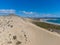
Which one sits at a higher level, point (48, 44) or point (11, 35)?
point (11, 35)

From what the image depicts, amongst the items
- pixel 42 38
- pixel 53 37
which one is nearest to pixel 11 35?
pixel 42 38

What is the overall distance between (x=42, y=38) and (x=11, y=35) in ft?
14.8

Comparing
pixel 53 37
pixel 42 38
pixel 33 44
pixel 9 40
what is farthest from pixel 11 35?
pixel 53 37

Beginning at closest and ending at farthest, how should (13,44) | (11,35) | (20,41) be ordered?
(13,44)
(20,41)
(11,35)

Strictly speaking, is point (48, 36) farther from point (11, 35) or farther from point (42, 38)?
point (11, 35)

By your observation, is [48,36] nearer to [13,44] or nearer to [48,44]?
[48,44]

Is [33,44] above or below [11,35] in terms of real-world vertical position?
below

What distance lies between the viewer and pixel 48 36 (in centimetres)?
2184

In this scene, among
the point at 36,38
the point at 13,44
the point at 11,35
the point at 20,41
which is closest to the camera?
the point at 13,44

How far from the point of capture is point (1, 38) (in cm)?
1778

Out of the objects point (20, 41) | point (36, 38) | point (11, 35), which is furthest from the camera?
point (36, 38)

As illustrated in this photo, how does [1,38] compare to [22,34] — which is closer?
[1,38]

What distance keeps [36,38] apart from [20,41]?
3.30 metres

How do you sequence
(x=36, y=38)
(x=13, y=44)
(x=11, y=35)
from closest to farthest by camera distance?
(x=13, y=44) < (x=11, y=35) < (x=36, y=38)
